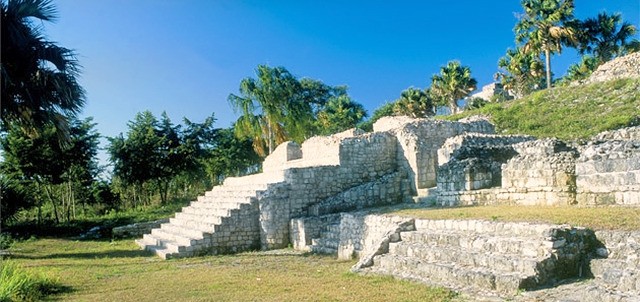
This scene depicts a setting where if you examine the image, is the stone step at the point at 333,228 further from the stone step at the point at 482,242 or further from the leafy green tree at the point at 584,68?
the leafy green tree at the point at 584,68

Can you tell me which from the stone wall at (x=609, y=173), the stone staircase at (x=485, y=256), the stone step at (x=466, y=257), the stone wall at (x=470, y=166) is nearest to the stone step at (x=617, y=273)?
the stone staircase at (x=485, y=256)

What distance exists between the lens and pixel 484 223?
A: 8195 mm

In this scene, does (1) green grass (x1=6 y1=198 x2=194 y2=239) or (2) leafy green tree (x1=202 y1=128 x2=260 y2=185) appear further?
(2) leafy green tree (x1=202 y1=128 x2=260 y2=185)

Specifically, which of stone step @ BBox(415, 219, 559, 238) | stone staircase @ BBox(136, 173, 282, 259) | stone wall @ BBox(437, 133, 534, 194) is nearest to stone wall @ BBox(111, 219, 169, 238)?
stone staircase @ BBox(136, 173, 282, 259)

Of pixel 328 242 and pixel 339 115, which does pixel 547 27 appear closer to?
pixel 339 115

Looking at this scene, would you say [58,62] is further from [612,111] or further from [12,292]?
[612,111]

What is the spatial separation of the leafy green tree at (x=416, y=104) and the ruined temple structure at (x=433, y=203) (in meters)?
25.1

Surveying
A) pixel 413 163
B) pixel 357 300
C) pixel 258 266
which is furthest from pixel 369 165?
pixel 357 300

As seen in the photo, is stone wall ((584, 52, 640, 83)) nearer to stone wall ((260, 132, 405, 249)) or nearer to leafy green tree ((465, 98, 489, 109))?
leafy green tree ((465, 98, 489, 109))

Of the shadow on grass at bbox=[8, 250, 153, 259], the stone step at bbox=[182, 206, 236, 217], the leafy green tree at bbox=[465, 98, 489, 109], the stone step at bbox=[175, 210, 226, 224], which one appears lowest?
the shadow on grass at bbox=[8, 250, 153, 259]

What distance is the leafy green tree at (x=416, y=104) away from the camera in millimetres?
44406

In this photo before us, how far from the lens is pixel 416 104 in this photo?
44.5 m

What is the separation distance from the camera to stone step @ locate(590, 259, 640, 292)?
5.43 m

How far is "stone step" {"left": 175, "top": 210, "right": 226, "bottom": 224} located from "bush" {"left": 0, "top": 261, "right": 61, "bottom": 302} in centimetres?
550
